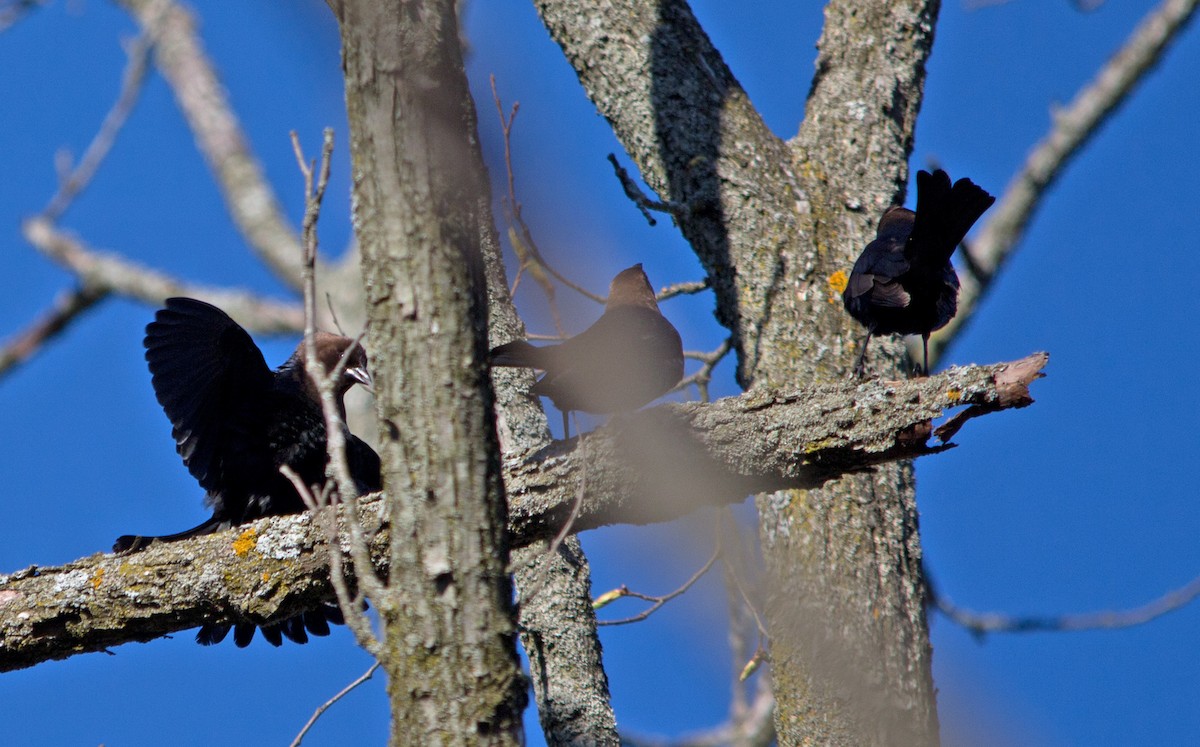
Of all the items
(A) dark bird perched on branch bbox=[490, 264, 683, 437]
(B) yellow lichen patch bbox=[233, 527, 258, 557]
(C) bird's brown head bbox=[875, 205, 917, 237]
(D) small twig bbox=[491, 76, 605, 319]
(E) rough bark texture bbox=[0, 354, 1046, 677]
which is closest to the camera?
(D) small twig bbox=[491, 76, 605, 319]

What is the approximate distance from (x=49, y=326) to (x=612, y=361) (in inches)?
362

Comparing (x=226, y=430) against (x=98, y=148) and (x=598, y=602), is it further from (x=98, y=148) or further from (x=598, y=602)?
(x=98, y=148)

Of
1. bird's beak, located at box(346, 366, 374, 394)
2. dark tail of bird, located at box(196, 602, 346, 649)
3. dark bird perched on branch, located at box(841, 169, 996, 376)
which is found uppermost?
bird's beak, located at box(346, 366, 374, 394)

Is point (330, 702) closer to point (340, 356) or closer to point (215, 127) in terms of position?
point (340, 356)

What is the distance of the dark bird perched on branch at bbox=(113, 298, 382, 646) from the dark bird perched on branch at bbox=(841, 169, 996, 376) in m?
2.09

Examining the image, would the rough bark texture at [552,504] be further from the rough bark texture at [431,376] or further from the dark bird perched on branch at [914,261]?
the dark bird perched on branch at [914,261]

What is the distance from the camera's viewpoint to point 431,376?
7.22 feet

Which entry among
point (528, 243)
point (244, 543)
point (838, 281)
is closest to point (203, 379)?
point (244, 543)

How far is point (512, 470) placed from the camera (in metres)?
3.17

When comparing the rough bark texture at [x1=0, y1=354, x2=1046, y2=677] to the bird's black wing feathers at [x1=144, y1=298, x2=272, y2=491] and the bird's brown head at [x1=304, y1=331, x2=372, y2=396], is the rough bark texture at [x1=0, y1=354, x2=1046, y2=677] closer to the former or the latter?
the bird's black wing feathers at [x1=144, y1=298, x2=272, y2=491]

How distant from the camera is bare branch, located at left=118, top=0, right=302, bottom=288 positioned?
36.3 feet

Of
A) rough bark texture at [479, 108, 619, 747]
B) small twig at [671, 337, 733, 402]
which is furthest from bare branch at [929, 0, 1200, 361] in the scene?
rough bark texture at [479, 108, 619, 747]

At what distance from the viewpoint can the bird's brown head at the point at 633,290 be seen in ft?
14.3

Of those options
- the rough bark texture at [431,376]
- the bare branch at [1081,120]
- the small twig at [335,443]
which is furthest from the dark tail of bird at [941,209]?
the bare branch at [1081,120]
